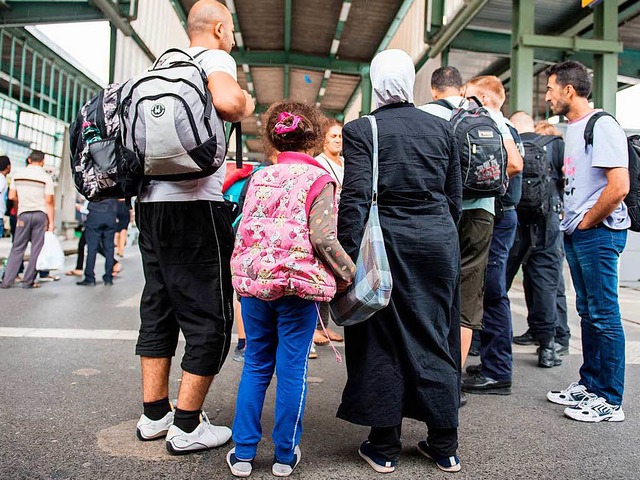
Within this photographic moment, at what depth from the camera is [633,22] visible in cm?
1215

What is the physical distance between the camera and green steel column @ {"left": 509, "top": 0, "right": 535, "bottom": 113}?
9469mm

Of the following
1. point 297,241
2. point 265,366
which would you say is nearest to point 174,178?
point 297,241

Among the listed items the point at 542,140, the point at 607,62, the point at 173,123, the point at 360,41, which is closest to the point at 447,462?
the point at 173,123

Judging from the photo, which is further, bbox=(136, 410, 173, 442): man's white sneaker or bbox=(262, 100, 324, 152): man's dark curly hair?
bbox=(136, 410, 173, 442): man's white sneaker

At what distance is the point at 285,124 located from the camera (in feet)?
8.45

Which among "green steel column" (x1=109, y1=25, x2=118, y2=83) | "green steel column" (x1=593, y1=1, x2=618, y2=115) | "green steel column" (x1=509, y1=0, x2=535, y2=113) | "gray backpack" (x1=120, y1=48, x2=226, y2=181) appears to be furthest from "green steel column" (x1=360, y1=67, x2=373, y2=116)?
"gray backpack" (x1=120, y1=48, x2=226, y2=181)

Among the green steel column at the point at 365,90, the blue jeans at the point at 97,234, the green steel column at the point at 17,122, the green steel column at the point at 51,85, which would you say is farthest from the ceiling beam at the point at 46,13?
the green steel column at the point at 365,90

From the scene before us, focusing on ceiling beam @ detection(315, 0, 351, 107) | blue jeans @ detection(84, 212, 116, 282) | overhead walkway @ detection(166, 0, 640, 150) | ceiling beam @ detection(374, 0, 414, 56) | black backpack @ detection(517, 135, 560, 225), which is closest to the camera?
black backpack @ detection(517, 135, 560, 225)

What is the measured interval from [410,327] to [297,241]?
2.18 ft

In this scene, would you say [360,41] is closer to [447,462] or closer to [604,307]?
[604,307]

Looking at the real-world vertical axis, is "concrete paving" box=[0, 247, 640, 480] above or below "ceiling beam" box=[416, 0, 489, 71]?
below

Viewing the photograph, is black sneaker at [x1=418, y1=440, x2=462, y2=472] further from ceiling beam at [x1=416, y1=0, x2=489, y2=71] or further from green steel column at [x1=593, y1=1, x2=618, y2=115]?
green steel column at [x1=593, y1=1, x2=618, y2=115]

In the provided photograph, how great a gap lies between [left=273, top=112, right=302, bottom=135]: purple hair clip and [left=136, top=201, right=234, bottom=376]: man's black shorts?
445mm

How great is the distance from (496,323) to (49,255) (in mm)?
6926
